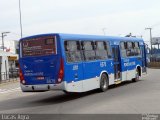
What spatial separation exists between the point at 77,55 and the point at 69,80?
1.57 m

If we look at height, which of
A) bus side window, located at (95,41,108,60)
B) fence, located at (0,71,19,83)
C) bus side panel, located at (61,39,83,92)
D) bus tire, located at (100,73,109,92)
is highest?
bus side window, located at (95,41,108,60)

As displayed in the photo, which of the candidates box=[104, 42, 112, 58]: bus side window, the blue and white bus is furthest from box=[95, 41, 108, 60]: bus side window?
box=[104, 42, 112, 58]: bus side window

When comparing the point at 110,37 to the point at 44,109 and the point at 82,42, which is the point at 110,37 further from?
the point at 44,109

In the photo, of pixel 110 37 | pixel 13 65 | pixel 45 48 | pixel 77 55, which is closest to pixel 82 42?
pixel 77 55

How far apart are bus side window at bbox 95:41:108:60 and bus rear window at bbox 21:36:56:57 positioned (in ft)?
Result: 11.8

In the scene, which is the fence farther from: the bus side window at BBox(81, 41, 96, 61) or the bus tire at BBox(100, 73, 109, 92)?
the bus side window at BBox(81, 41, 96, 61)

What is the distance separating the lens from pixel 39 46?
56.2ft

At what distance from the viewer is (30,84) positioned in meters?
17.2

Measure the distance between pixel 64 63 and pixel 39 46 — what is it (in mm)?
1463

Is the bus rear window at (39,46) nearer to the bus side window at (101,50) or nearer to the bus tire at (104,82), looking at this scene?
the bus side window at (101,50)

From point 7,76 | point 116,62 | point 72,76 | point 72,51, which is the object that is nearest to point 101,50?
point 116,62

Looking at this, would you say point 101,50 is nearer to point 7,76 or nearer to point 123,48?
point 123,48

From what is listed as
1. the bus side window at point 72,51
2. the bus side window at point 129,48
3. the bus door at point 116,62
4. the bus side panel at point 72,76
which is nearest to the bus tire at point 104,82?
the bus door at point 116,62

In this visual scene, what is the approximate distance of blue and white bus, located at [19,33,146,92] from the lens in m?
16.5
